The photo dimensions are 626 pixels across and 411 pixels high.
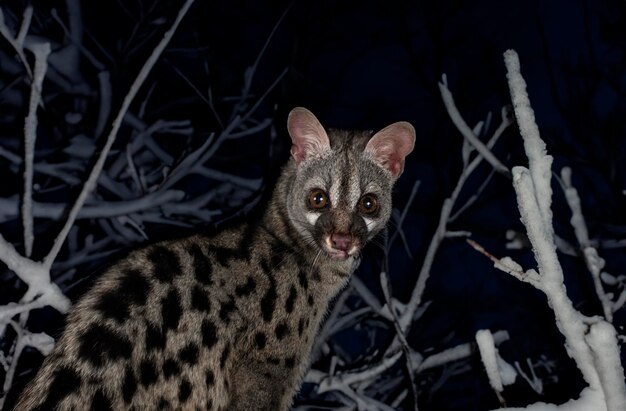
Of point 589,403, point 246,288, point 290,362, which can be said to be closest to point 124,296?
point 246,288

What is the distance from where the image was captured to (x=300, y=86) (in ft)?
23.7

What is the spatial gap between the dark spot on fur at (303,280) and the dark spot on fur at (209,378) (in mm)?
879

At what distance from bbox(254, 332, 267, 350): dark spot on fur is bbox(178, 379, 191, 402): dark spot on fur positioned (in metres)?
0.52

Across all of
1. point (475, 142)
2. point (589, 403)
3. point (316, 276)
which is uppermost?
point (475, 142)

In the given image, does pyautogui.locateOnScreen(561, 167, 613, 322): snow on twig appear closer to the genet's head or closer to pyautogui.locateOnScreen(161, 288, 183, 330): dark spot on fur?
the genet's head

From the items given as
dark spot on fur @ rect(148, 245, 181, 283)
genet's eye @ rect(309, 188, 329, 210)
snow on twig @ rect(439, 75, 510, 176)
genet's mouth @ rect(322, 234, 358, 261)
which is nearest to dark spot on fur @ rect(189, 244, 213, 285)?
dark spot on fur @ rect(148, 245, 181, 283)

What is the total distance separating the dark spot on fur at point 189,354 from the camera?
8.65ft

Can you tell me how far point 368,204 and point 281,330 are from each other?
1073 millimetres

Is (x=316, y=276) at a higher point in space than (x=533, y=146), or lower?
lower

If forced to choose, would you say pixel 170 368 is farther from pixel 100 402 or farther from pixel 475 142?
pixel 475 142

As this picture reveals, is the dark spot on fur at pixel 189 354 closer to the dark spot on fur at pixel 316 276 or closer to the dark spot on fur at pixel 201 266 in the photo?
the dark spot on fur at pixel 201 266

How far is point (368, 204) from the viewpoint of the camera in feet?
11.7

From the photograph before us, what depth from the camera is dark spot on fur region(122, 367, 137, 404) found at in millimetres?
2398

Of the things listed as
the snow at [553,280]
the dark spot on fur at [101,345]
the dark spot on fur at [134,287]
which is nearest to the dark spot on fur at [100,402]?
the dark spot on fur at [101,345]
